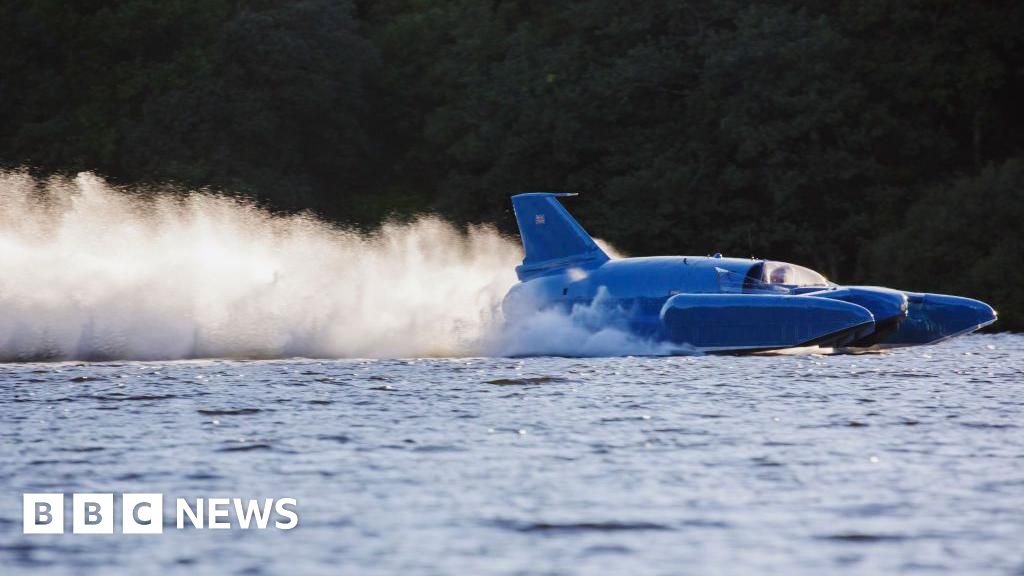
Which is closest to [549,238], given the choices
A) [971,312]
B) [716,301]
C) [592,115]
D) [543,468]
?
[716,301]

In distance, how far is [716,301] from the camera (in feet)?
89.3

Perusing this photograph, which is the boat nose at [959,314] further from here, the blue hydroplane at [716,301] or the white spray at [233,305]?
the white spray at [233,305]

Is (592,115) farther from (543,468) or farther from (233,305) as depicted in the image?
(543,468)

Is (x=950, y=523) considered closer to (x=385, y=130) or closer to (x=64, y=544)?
(x=64, y=544)

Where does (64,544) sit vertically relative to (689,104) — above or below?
below

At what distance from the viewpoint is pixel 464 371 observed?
2502 centimetres

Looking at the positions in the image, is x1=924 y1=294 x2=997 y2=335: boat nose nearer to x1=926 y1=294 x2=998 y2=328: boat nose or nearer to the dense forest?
x1=926 y1=294 x2=998 y2=328: boat nose

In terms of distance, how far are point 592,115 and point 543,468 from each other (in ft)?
142

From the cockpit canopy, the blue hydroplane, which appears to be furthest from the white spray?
the cockpit canopy

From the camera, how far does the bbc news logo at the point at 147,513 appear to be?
1070 cm

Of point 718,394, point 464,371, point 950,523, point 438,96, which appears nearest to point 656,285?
point 464,371

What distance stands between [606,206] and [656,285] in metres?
27.0

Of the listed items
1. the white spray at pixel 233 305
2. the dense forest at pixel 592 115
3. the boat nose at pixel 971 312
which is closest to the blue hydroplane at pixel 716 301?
the boat nose at pixel 971 312

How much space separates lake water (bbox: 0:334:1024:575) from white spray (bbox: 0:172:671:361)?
5.12 metres
